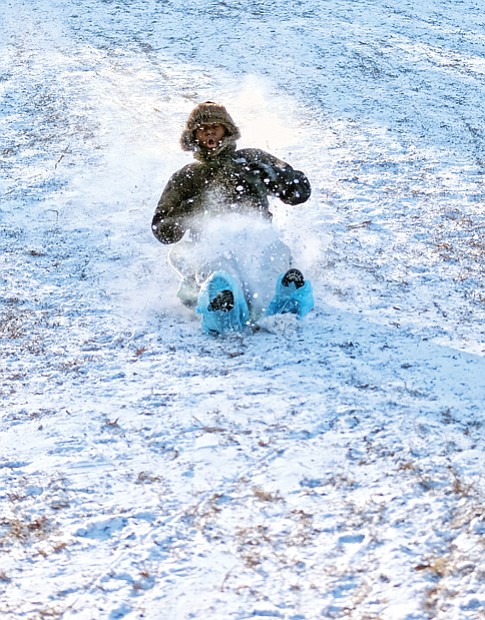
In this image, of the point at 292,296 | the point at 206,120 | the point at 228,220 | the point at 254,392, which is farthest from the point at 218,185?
the point at 254,392

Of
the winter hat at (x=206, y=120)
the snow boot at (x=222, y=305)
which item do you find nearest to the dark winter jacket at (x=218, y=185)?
the winter hat at (x=206, y=120)

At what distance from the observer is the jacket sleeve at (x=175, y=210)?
5965 mm

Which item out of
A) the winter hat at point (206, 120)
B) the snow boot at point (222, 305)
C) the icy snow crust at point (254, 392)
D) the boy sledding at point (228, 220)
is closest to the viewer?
the icy snow crust at point (254, 392)

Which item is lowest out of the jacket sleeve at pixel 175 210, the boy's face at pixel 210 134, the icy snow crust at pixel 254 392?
the icy snow crust at pixel 254 392

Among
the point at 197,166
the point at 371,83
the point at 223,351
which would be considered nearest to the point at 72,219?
the point at 197,166

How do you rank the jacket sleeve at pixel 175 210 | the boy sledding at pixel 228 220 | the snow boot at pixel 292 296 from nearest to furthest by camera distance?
the snow boot at pixel 292 296 < the boy sledding at pixel 228 220 < the jacket sleeve at pixel 175 210

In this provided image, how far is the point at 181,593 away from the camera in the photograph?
339 centimetres

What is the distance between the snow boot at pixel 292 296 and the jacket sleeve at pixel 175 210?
925 millimetres

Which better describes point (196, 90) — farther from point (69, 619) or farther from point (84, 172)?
point (69, 619)

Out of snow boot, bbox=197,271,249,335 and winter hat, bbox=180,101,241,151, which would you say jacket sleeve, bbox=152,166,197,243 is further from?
snow boot, bbox=197,271,249,335

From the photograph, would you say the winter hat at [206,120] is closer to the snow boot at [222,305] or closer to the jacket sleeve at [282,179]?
the jacket sleeve at [282,179]

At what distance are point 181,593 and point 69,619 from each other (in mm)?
482

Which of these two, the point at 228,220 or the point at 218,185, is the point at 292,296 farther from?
the point at 218,185

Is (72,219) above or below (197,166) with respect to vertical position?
below
